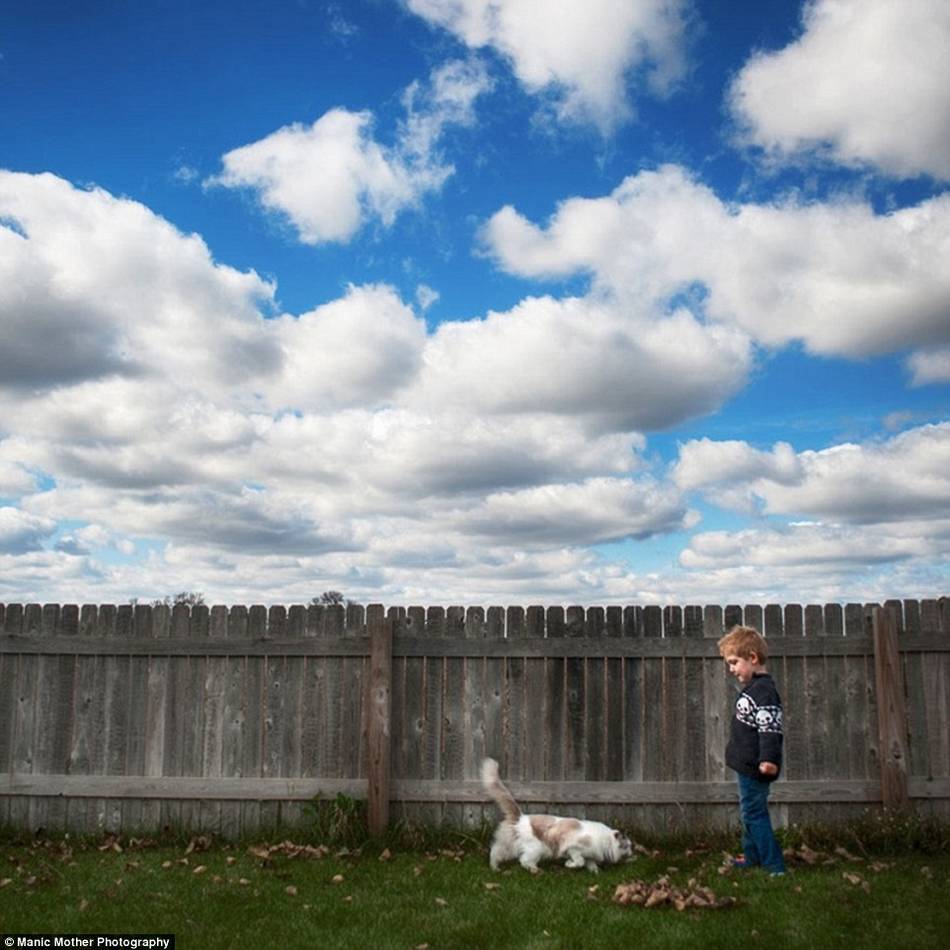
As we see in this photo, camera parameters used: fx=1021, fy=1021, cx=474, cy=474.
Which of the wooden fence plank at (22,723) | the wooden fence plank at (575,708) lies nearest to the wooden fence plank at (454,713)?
the wooden fence plank at (575,708)

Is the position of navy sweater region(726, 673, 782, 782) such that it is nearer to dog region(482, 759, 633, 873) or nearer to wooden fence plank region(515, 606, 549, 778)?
dog region(482, 759, 633, 873)

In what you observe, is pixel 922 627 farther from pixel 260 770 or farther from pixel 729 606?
pixel 260 770

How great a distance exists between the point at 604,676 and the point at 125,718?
4918 millimetres

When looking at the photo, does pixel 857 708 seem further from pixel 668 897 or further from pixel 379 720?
pixel 379 720

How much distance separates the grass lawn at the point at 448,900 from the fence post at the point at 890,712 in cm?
83

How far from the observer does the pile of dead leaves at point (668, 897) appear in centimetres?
695

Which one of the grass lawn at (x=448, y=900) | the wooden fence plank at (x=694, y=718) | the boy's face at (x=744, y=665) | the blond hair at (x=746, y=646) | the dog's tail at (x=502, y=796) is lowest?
the grass lawn at (x=448, y=900)

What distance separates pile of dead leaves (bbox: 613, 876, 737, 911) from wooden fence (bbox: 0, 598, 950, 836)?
2.61m

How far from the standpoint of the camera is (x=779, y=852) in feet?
26.6

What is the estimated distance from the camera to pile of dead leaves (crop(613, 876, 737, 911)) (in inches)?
274

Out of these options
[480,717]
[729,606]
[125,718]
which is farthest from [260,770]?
[729,606]

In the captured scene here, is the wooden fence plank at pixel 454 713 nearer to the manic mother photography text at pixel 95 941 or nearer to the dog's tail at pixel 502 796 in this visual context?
the dog's tail at pixel 502 796

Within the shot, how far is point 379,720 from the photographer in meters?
9.80

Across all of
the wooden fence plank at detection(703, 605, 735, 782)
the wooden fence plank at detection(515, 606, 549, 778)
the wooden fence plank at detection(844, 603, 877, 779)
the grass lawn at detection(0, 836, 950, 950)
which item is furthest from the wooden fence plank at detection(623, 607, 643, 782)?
the wooden fence plank at detection(844, 603, 877, 779)
